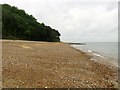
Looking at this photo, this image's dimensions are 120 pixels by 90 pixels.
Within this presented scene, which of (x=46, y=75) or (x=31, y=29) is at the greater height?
(x=31, y=29)

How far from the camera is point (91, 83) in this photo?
9.52 m

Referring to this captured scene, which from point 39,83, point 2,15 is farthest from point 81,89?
point 2,15

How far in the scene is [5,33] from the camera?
77562 mm

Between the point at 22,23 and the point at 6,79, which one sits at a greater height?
the point at 22,23

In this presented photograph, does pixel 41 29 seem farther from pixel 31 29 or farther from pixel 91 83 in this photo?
pixel 91 83

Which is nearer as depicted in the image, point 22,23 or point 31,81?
point 31,81

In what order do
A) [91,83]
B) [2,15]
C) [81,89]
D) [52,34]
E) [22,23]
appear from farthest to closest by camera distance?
1. [52,34]
2. [22,23]
3. [2,15]
4. [91,83]
5. [81,89]

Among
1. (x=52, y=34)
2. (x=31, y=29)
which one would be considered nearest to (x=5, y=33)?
(x=31, y=29)

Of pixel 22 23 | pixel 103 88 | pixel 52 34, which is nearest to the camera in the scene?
pixel 103 88

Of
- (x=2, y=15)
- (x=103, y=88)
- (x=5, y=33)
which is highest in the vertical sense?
(x=2, y=15)

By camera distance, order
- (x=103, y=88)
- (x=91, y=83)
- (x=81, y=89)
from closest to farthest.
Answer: (x=81, y=89) < (x=103, y=88) < (x=91, y=83)

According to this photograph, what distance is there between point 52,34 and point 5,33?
23.2m

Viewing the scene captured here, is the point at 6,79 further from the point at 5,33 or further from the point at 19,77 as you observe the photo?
the point at 5,33

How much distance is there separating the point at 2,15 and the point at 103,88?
72219 millimetres
